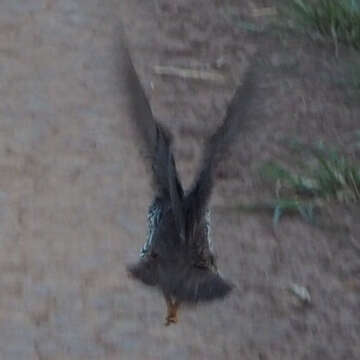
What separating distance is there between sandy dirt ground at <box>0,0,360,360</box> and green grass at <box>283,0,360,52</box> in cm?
10

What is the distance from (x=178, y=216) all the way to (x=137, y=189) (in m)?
1.68

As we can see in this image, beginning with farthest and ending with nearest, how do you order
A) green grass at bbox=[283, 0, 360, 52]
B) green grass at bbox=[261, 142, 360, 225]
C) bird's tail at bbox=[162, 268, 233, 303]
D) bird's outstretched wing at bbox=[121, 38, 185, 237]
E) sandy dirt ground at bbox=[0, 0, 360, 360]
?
green grass at bbox=[283, 0, 360, 52] → green grass at bbox=[261, 142, 360, 225] → sandy dirt ground at bbox=[0, 0, 360, 360] → bird's tail at bbox=[162, 268, 233, 303] → bird's outstretched wing at bbox=[121, 38, 185, 237]

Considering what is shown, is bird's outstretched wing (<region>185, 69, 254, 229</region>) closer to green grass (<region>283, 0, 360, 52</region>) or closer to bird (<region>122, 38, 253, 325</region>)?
bird (<region>122, 38, 253, 325</region>)

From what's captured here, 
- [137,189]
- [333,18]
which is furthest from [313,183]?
[333,18]

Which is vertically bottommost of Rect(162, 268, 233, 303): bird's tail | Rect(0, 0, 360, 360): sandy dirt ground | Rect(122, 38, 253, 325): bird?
Rect(0, 0, 360, 360): sandy dirt ground

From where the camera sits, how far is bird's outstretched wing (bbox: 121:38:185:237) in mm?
2799

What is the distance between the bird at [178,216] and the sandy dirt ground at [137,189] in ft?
1.50

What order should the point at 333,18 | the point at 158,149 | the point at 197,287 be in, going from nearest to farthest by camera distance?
the point at 158,149
the point at 197,287
the point at 333,18

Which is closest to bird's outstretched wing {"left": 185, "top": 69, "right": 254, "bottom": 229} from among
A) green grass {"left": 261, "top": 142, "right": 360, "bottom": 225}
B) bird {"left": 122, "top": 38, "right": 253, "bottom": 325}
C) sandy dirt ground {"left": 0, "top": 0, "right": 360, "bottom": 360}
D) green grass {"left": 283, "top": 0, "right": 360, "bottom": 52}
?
bird {"left": 122, "top": 38, "right": 253, "bottom": 325}

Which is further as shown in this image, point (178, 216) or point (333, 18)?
point (333, 18)

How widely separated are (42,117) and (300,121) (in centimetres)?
100

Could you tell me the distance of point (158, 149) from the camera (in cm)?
280

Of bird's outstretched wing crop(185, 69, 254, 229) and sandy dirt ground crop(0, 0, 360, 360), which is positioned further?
sandy dirt ground crop(0, 0, 360, 360)

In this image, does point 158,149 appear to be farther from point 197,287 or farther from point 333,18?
point 333,18
